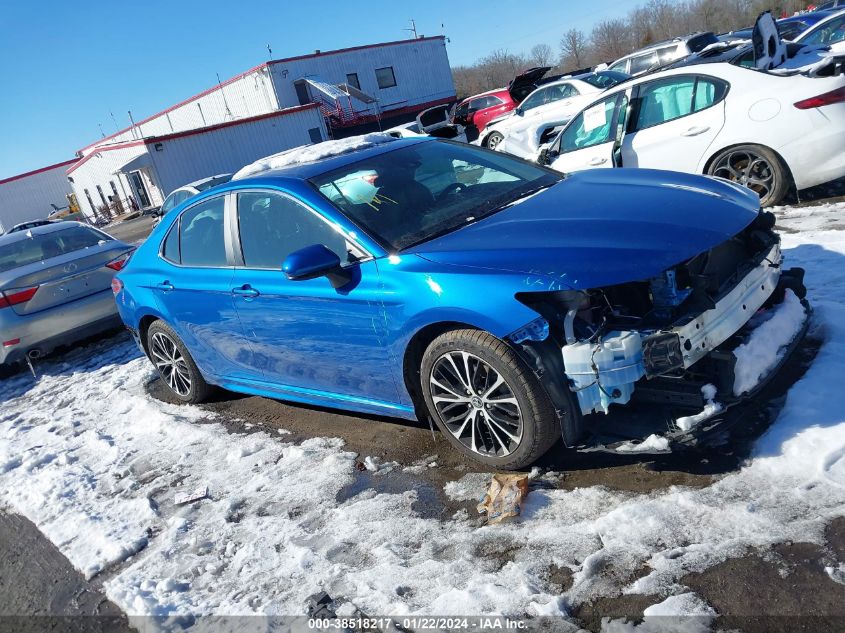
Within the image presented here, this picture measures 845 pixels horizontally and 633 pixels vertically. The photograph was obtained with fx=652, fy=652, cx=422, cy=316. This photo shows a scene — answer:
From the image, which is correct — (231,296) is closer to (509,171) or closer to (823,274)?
(509,171)

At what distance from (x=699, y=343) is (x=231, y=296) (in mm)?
2880

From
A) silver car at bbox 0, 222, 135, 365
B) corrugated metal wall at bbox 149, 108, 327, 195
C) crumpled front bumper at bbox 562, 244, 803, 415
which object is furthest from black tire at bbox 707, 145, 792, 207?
corrugated metal wall at bbox 149, 108, 327, 195

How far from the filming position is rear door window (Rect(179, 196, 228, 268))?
4480mm

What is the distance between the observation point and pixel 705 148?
6.39 metres

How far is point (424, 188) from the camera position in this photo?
3.97 metres

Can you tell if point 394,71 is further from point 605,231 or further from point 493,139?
point 605,231

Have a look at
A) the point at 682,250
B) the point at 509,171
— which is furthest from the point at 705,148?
the point at 682,250

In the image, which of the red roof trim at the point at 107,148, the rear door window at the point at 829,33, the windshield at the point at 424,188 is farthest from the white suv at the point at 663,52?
the red roof trim at the point at 107,148

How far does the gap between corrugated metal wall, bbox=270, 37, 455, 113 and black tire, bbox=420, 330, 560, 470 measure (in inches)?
1625

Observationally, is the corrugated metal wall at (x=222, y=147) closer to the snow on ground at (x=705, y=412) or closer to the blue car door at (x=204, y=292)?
the blue car door at (x=204, y=292)

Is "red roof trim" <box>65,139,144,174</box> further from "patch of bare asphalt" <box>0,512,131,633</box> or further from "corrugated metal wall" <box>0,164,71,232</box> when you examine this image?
"patch of bare asphalt" <box>0,512,131,633</box>

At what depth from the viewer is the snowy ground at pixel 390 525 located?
253cm

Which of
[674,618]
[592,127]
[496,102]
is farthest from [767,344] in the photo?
[496,102]

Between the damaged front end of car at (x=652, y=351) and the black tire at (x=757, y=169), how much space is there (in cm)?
355
